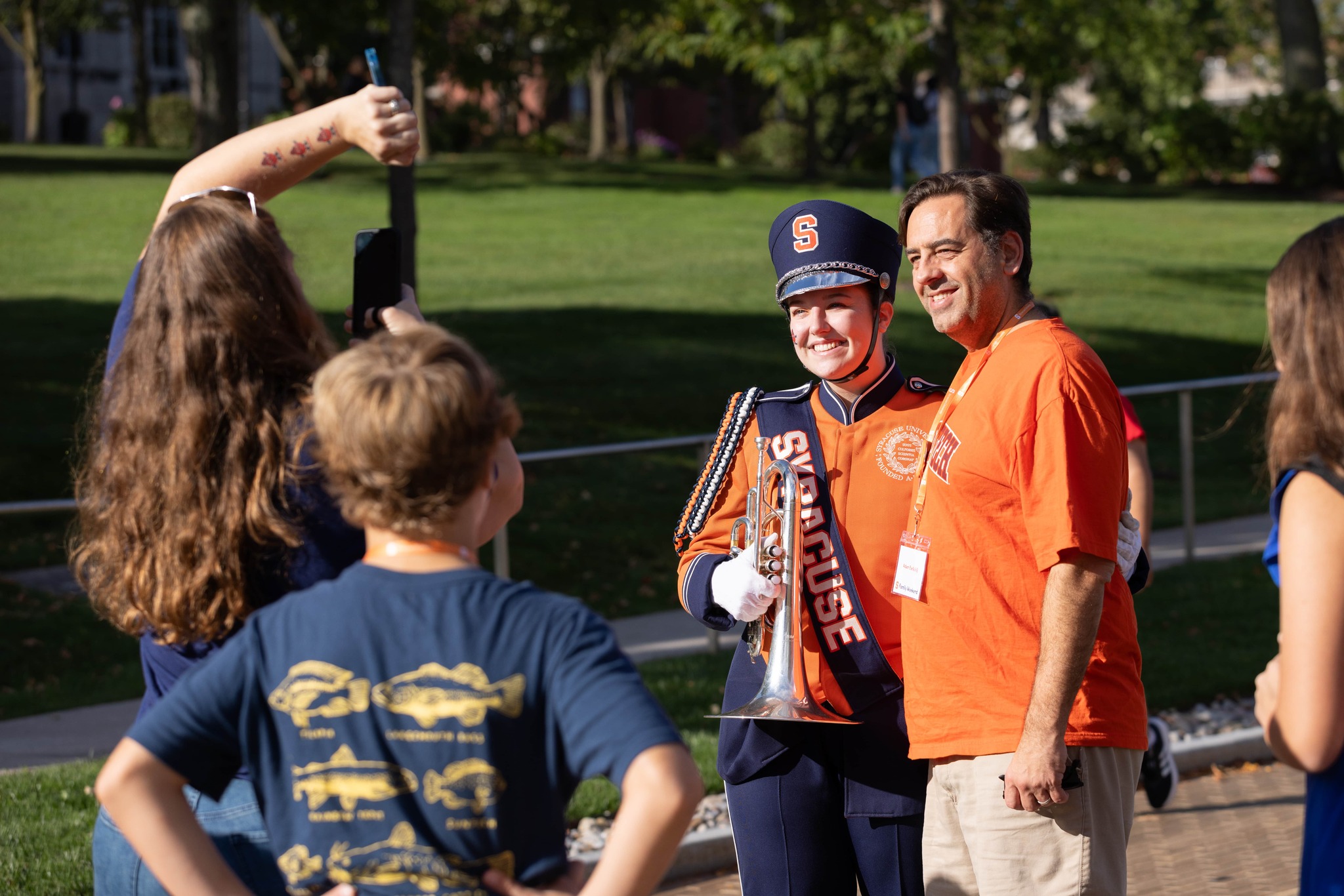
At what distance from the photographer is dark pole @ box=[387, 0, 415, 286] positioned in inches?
386

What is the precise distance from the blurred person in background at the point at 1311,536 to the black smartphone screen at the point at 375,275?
5.22 feet

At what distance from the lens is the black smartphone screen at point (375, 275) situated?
2.70 metres

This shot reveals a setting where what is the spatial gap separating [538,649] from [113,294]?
1618 centimetres

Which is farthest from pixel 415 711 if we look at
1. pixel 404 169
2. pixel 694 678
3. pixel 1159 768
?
pixel 404 169

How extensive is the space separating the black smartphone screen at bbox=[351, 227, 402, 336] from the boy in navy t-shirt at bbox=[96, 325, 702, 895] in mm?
733

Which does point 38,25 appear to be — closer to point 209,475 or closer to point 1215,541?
point 1215,541

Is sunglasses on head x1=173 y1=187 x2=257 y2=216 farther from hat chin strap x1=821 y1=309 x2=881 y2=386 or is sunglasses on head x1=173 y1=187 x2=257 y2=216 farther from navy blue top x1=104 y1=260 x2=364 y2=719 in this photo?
hat chin strap x1=821 y1=309 x2=881 y2=386

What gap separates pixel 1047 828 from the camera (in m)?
2.76

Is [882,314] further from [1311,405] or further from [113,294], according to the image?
[113,294]

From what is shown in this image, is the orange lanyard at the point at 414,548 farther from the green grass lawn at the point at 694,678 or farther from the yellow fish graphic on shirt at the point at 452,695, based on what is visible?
the green grass lawn at the point at 694,678

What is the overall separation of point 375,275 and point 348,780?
110cm

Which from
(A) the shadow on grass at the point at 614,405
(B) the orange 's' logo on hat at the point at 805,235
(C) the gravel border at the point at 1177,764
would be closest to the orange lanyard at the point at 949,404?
(B) the orange 's' logo on hat at the point at 805,235

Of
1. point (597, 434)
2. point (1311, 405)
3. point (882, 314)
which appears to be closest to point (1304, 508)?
point (1311, 405)

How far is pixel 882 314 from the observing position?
11.1ft
